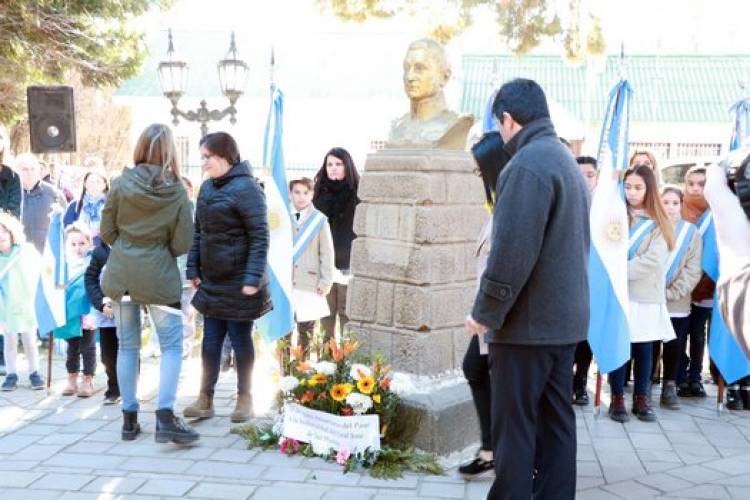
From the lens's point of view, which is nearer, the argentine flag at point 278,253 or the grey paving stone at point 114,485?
the grey paving stone at point 114,485

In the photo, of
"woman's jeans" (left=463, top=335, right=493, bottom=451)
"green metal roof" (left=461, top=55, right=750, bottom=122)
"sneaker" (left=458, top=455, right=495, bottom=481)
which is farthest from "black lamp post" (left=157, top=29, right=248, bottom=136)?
"green metal roof" (left=461, top=55, right=750, bottom=122)

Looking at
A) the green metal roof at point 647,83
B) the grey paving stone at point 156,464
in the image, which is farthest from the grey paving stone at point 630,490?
the green metal roof at point 647,83

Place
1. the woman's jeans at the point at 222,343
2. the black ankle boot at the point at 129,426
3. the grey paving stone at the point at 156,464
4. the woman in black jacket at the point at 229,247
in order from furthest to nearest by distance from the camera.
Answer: the woman's jeans at the point at 222,343 < the woman in black jacket at the point at 229,247 < the black ankle boot at the point at 129,426 < the grey paving stone at the point at 156,464

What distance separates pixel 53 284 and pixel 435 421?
10.7 feet

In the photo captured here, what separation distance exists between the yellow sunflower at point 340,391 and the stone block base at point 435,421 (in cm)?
36

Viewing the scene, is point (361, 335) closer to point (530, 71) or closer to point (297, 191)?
point (297, 191)

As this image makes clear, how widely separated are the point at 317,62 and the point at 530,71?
968 cm

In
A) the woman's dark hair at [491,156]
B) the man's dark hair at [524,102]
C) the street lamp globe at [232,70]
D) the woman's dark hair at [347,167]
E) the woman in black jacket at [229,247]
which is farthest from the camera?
the street lamp globe at [232,70]

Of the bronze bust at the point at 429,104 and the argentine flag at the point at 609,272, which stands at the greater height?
the bronze bust at the point at 429,104

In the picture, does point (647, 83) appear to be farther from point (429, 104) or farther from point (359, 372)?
point (359, 372)

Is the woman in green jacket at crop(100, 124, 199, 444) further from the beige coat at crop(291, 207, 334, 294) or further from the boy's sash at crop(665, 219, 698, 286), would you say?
the boy's sash at crop(665, 219, 698, 286)

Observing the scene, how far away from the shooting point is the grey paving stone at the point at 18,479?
4.16m

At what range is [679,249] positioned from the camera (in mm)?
6023

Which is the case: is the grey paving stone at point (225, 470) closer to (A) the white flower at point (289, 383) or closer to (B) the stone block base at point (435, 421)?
(A) the white flower at point (289, 383)
